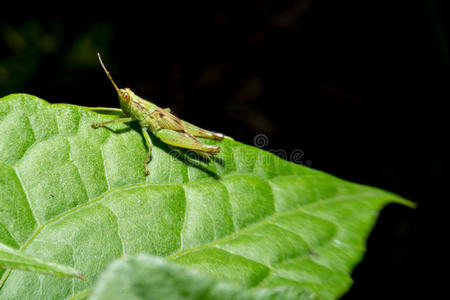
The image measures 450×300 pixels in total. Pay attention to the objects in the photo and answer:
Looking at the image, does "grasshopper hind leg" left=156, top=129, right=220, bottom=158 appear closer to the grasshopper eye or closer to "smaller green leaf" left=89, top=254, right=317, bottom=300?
the grasshopper eye

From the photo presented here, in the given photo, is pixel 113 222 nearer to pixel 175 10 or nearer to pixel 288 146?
pixel 288 146

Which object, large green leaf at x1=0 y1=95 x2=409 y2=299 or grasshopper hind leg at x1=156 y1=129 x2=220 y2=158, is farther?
grasshopper hind leg at x1=156 y1=129 x2=220 y2=158

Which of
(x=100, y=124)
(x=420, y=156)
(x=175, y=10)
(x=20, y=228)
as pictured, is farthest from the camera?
(x=175, y=10)

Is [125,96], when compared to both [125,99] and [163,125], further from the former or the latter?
[163,125]

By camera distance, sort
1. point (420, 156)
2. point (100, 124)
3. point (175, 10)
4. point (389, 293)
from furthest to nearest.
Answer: point (175, 10)
point (420, 156)
point (389, 293)
point (100, 124)

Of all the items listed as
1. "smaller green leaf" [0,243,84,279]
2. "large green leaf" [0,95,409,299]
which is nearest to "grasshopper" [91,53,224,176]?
"large green leaf" [0,95,409,299]

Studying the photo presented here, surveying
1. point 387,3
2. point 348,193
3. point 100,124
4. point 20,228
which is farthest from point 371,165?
point 20,228

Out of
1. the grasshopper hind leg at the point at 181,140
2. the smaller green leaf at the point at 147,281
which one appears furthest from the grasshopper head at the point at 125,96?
the smaller green leaf at the point at 147,281

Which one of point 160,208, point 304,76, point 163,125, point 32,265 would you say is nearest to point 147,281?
point 32,265
